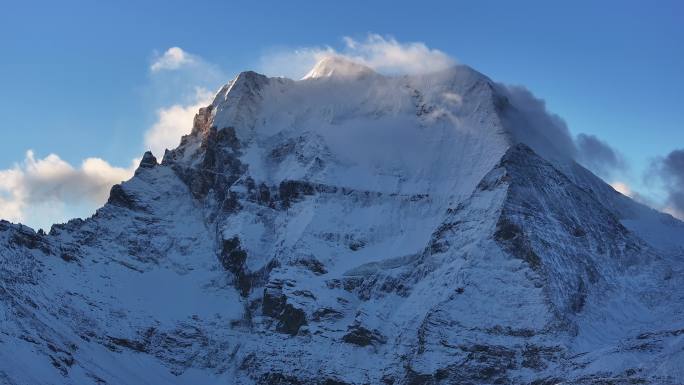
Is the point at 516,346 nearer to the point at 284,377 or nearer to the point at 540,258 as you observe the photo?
the point at 540,258

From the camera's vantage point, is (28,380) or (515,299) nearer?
(28,380)

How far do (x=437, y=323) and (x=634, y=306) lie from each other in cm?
3311

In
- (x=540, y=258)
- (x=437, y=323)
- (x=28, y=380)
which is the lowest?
(x=28, y=380)

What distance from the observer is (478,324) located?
187875mm

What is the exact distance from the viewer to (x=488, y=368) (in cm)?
18062

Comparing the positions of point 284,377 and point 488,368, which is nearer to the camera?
point 488,368

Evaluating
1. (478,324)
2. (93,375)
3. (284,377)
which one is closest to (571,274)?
(478,324)

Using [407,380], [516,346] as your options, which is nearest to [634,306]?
[516,346]

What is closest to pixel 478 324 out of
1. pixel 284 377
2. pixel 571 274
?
pixel 571 274

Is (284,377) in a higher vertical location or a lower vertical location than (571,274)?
lower

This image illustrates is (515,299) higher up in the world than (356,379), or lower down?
higher up

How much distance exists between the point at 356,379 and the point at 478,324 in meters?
22.2

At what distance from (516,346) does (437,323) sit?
14.2 metres

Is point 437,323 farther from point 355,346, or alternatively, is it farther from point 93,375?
point 93,375
